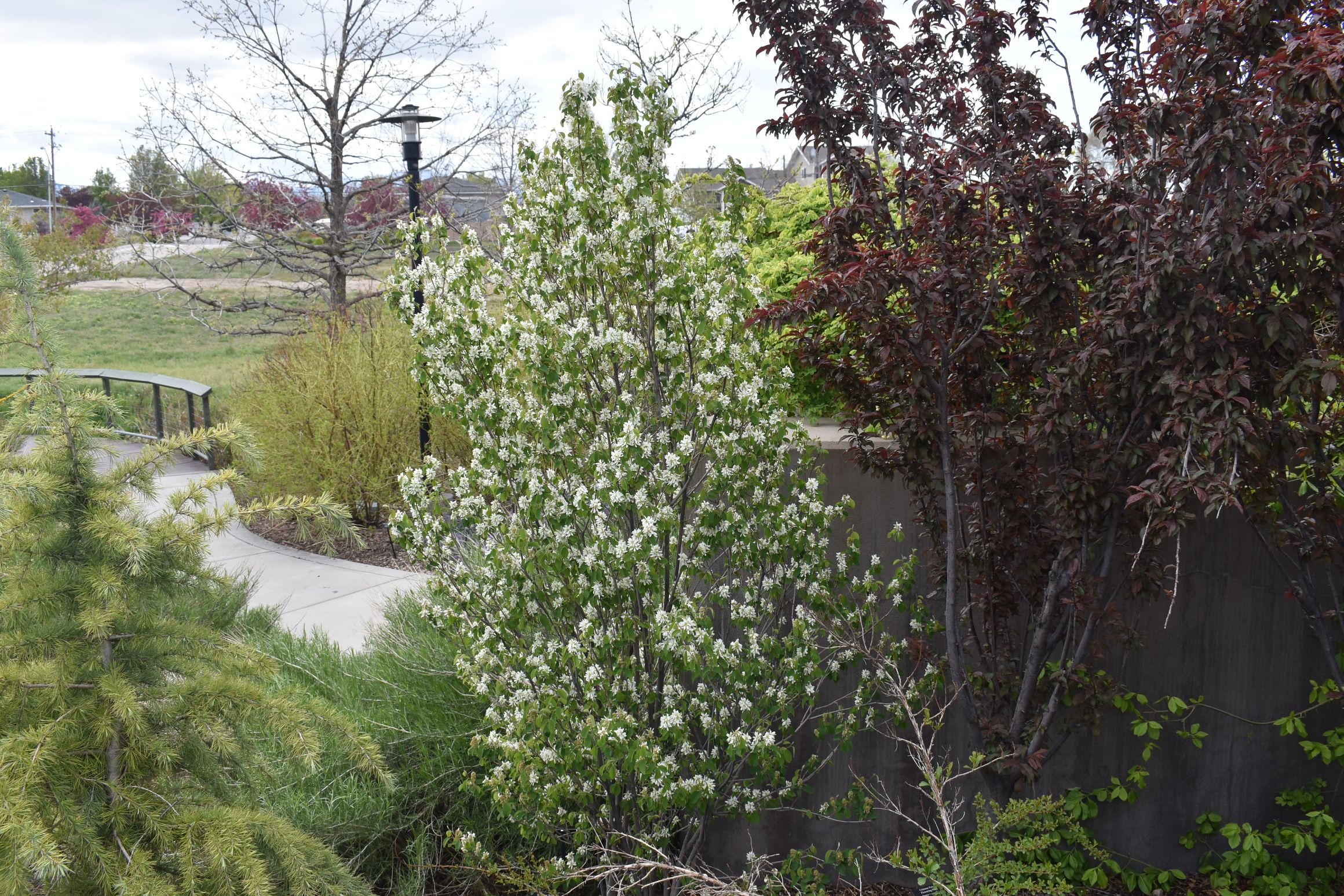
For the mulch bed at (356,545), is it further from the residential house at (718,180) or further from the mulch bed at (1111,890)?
the mulch bed at (1111,890)

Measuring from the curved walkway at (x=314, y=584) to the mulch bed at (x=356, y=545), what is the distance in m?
0.11

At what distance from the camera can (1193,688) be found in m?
3.86

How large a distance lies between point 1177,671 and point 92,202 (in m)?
52.2

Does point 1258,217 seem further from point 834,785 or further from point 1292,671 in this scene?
point 834,785

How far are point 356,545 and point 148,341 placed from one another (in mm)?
27889

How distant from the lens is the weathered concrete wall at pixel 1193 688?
150 inches

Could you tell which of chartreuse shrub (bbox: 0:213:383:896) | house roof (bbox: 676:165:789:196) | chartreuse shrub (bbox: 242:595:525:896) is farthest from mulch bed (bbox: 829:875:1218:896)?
house roof (bbox: 676:165:789:196)

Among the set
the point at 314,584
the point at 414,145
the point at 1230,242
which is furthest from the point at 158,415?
the point at 1230,242

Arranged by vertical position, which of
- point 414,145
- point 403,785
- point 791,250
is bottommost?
point 403,785

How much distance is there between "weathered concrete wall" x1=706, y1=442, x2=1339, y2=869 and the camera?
381 centimetres

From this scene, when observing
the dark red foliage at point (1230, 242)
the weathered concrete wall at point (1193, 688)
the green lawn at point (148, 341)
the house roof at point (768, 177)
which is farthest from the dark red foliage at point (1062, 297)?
the green lawn at point (148, 341)

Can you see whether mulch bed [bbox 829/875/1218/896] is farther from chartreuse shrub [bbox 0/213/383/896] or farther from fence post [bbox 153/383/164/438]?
fence post [bbox 153/383/164/438]

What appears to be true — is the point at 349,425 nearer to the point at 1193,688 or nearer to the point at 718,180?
the point at 718,180

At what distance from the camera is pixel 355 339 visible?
916 cm
